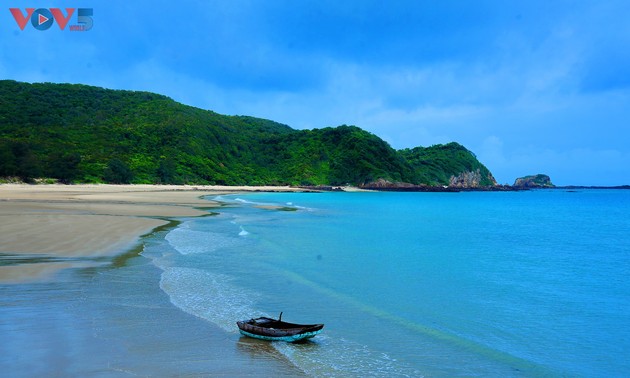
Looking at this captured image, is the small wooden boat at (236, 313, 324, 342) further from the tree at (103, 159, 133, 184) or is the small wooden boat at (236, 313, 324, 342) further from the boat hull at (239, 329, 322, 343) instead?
the tree at (103, 159, 133, 184)

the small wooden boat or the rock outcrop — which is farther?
the rock outcrop

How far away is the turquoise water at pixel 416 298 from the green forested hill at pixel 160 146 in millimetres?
64447

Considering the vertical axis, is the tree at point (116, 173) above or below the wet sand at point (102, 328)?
above

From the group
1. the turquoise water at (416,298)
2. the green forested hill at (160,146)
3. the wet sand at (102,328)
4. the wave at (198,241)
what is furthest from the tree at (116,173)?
the wet sand at (102,328)

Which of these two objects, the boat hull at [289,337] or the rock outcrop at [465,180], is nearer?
the boat hull at [289,337]

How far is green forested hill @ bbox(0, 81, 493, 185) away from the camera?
8556 cm

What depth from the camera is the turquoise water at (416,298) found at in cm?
847

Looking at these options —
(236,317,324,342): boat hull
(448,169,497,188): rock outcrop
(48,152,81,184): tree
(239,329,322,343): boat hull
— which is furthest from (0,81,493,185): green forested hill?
(239,329,322,343): boat hull

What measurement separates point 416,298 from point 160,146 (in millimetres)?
112614

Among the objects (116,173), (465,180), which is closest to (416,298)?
(116,173)

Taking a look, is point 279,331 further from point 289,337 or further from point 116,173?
point 116,173

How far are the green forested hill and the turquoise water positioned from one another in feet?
211

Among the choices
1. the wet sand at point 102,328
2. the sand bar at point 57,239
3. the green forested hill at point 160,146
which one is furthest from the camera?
the green forested hill at point 160,146

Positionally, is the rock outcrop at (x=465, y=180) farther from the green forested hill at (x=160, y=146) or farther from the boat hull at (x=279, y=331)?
the boat hull at (x=279, y=331)
